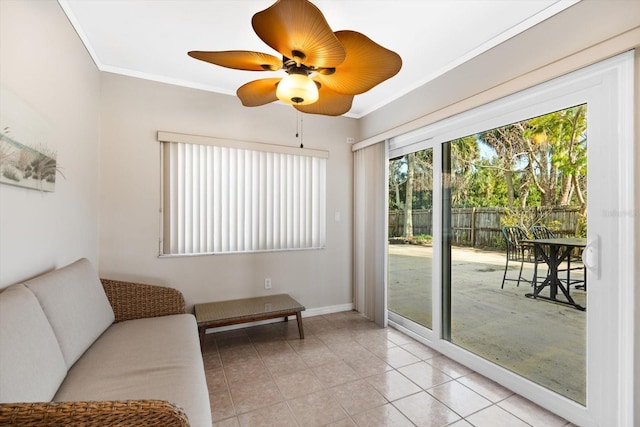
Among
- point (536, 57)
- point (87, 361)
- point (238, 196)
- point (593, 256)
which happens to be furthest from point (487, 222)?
point (87, 361)

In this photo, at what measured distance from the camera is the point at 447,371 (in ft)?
7.69

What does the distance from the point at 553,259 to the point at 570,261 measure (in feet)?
0.35

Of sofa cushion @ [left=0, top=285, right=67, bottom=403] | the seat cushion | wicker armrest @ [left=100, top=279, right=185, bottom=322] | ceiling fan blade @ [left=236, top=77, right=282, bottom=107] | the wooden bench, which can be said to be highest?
ceiling fan blade @ [left=236, top=77, right=282, bottom=107]

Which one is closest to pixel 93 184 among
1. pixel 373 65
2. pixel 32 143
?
pixel 32 143

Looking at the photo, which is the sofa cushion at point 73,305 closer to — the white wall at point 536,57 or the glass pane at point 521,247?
the glass pane at point 521,247

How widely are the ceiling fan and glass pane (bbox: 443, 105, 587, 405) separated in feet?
4.07

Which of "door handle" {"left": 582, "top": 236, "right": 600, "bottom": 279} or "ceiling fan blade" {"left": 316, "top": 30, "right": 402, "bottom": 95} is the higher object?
"ceiling fan blade" {"left": 316, "top": 30, "right": 402, "bottom": 95}

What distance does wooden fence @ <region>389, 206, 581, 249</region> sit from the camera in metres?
1.87

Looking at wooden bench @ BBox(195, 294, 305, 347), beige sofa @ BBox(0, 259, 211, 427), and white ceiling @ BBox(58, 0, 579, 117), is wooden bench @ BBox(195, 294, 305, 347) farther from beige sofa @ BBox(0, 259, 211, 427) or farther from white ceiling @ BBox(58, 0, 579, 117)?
white ceiling @ BBox(58, 0, 579, 117)

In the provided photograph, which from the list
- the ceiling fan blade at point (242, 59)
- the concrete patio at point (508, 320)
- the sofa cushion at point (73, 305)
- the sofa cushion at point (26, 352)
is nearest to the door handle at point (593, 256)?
the concrete patio at point (508, 320)

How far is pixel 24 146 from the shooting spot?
1.45m

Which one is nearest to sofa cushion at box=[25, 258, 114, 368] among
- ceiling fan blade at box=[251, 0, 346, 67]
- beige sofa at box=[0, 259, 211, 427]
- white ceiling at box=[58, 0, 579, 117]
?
beige sofa at box=[0, 259, 211, 427]

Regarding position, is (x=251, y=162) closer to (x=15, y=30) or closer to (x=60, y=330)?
(x=15, y=30)

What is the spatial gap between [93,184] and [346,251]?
2.70 meters
